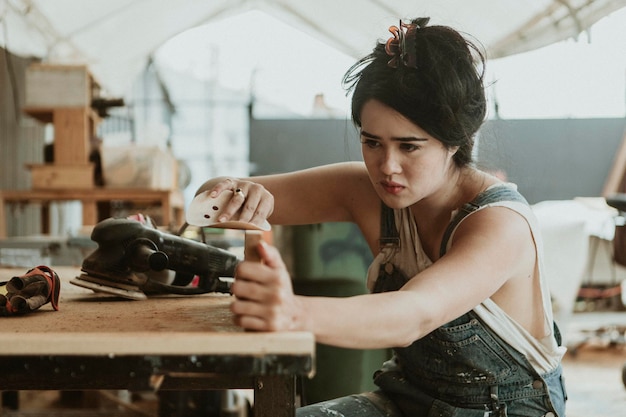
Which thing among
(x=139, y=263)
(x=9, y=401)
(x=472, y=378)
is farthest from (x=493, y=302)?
(x=9, y=401)

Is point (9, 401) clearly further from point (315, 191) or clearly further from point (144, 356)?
point (144, 356)

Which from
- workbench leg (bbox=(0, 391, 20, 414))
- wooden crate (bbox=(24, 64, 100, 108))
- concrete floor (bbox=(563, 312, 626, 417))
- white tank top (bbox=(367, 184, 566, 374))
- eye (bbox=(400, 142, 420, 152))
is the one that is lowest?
concrete floor (bbox=(563, 312, 626, 417))

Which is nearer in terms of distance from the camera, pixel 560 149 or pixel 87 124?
pixel 87 124

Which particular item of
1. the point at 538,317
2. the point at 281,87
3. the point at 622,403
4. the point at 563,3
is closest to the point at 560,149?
the point at 563,3

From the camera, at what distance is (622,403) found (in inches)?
143

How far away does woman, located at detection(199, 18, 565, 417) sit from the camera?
1.19m

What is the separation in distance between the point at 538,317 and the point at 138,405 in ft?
8.31

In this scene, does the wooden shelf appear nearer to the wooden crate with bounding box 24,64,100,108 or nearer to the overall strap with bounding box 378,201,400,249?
the wooden crate with bounding box 24,64,100,108

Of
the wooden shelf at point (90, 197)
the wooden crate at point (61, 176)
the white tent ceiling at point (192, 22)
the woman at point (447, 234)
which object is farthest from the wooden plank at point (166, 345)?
the wooden crate at point (61, 176)

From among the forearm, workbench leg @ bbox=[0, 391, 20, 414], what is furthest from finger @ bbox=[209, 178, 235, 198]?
workbench leg @ bbox=[0, 391, 20, 414]

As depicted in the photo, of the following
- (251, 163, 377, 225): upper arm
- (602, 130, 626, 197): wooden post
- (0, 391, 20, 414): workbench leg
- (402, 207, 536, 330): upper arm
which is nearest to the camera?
(402, 207, 536, 330): upper arm

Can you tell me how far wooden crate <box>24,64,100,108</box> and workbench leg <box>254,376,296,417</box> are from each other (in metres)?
3.31

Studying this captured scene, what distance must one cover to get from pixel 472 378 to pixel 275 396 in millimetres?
463

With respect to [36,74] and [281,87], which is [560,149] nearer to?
[281,87]
